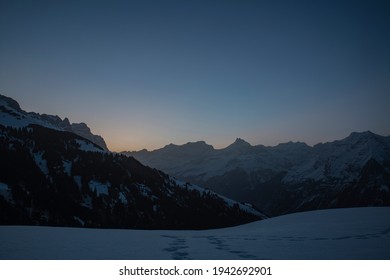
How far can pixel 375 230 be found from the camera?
1348 cm

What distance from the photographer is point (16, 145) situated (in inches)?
7687

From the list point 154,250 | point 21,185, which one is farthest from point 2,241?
point 21,185

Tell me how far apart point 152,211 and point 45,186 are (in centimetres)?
6495

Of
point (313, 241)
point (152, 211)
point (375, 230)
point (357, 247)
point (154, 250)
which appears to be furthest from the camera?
point (152, 211)

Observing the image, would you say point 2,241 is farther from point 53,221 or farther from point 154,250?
point 53,221

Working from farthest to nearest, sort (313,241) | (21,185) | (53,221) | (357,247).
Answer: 1. (21,185)
2. (53,221)
3. (313,241)
4. (357,247)

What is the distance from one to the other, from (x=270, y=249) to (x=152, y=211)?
190762 millimetres

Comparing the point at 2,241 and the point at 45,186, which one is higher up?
the point at 45,186
